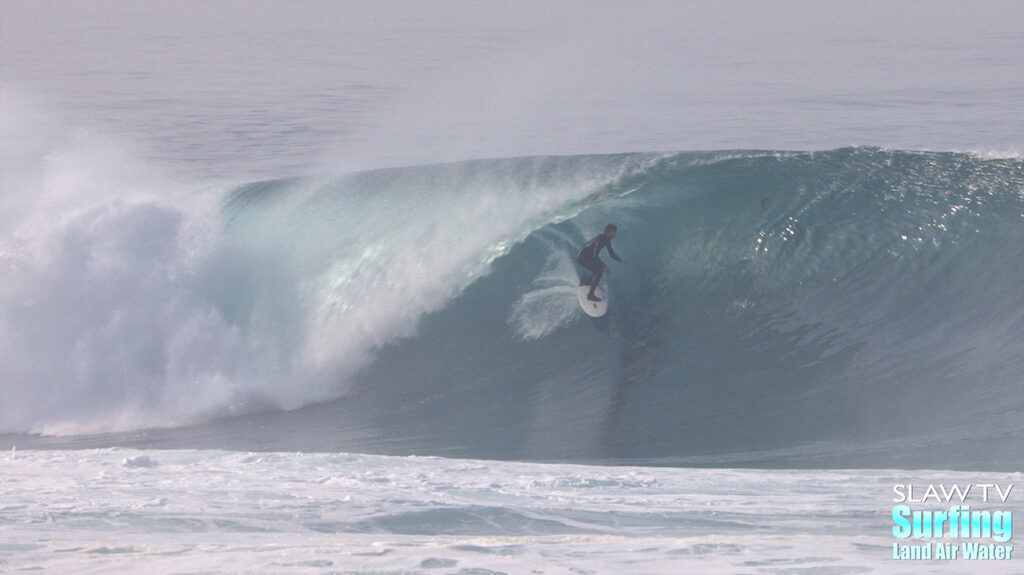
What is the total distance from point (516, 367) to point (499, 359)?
19cm

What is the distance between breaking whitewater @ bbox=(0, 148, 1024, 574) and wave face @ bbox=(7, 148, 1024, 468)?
0.11 feet

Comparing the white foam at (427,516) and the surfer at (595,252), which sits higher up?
the surfer at (595,252)

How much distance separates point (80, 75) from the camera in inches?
1138

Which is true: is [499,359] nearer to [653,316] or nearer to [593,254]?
[593,254]

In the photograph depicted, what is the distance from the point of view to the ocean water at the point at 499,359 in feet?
15.3

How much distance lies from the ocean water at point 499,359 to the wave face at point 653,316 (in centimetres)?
3

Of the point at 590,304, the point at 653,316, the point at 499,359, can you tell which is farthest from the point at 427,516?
the point at 653,316

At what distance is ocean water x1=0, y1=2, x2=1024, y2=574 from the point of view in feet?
15.3

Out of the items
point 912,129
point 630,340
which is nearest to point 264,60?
point 912,129

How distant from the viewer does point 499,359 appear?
8.91 metres

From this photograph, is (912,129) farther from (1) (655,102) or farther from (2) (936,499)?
(2) (936,499)

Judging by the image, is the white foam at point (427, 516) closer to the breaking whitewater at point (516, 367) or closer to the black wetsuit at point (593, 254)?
the breaking whitewater at point (516, 367)

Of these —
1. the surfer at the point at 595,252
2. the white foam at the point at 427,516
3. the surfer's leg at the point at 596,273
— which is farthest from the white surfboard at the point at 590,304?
the white foam at the point at 427,516

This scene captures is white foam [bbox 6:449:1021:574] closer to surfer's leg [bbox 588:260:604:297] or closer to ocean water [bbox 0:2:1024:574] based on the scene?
ocean water [bbox 0:2:1024:574]
